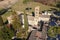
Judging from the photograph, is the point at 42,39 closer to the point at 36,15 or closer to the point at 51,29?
the point at 51,29

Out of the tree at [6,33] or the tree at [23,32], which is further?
the tree at [23,32]

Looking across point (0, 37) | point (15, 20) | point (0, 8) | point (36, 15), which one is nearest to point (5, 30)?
point (0, 37)

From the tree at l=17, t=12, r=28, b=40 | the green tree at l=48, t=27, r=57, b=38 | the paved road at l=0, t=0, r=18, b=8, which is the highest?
the green tree at l=48, t=27, r=57, b=38

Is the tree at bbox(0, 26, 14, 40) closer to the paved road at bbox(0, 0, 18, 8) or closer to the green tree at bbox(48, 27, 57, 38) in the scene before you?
the green tree at bbox(48, 27, 57, 38)

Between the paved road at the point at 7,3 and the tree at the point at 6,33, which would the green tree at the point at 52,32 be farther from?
the paved road at the point at 7,3

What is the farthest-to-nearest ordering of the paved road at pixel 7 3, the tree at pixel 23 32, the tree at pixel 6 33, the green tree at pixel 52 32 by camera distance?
the paved road at pixel 7 3
the tree at pixel 23 32
the green tree at pixel 52 32
the tree at pixel 6 33

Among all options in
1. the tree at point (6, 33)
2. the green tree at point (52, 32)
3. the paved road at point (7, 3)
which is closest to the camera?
the tree at point (6, 33)

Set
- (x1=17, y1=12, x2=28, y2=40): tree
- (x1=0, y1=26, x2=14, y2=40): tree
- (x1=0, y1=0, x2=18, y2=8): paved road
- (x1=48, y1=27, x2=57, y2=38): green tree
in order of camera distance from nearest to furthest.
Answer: (x1=0, y1=26, x2=14, y2=40): tree, (x1=48, y1=27, x2=57, y2=38): green tree, (x1=17, y1=12, x2=28, y2=40): tree, (x1=0, y1=0, x2=18, y2=8): paved road

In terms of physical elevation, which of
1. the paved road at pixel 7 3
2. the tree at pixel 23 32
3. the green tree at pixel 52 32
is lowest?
the paved road at pixel 7 3

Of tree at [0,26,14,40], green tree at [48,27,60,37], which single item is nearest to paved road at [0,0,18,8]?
tree at [0,26,14,40]

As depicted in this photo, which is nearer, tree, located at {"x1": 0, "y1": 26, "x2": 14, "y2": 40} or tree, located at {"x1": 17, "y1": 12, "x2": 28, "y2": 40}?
tree, located at {"x1": 0, "y1": 26, "x2": 14, "y2": 40}

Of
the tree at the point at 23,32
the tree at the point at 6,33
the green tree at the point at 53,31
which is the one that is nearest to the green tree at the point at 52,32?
the green tree at the point at 53,31

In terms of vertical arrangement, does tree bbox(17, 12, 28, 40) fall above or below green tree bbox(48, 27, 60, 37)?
below
